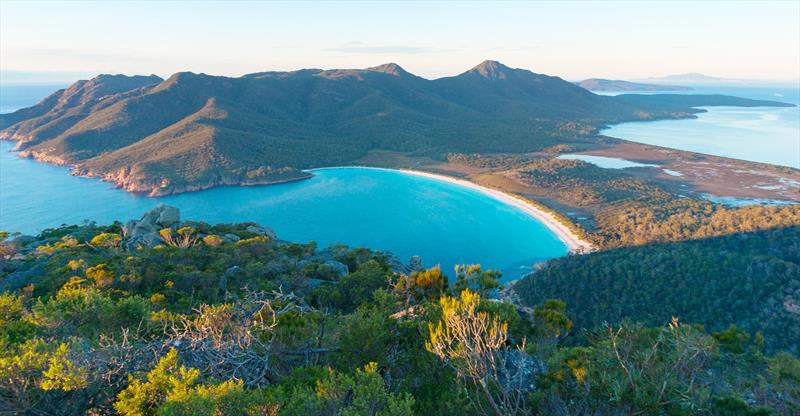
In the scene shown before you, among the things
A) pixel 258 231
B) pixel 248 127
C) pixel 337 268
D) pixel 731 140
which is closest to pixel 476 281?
pixel 337 268

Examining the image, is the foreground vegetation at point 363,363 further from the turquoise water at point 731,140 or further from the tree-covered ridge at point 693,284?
the turquoise water at point 731,140

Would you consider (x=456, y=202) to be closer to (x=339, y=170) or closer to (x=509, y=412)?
(x=339, y=170)

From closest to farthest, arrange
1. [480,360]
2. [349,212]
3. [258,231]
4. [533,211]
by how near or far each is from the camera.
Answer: [480,360], [258,231], [533,211], [349,212]

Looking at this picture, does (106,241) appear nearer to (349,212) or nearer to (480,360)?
(480,360)

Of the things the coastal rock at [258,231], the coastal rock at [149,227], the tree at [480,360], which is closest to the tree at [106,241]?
the coastal rock at [149,227]

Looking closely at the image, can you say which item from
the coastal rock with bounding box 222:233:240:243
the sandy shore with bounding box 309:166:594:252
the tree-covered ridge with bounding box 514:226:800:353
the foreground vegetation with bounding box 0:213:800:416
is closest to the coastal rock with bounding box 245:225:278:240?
the coastal rock with bounding box 222:233:240:243

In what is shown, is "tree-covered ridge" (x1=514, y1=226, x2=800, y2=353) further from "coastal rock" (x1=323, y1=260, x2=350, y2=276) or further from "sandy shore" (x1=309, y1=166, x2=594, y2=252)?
"coastal rock" (x1=323, y1=260, x2=350, y2=276)
